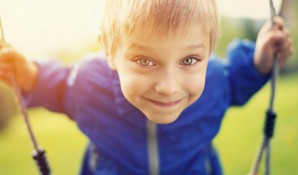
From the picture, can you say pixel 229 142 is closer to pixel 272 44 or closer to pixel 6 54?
pixel 272 44

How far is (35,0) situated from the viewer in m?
1.04

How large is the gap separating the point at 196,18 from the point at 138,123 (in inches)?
14.4

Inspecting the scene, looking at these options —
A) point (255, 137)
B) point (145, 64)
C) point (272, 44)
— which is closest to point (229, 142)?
point (255, 137)

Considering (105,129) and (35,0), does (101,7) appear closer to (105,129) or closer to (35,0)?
(35,0)

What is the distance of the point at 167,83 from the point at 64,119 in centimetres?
259

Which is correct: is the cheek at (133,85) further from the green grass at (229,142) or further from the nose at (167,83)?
the green grass at (229,142)

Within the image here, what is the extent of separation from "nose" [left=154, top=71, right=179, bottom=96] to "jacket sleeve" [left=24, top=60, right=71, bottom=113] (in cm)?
41

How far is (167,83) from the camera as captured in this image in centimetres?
92

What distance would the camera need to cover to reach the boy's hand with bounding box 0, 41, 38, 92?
1.14 m

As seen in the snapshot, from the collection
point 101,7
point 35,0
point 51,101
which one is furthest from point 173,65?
point 51,101

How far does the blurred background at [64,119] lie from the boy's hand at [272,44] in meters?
0.05

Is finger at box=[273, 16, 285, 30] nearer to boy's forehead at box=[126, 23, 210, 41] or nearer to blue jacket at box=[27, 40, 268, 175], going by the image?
blue jacket at box=[27, 40, 268, 175]

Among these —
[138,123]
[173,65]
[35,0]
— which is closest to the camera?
[173,65]

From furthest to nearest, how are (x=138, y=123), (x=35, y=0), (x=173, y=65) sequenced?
(x=138, y=123), (x=35, y=0), (x=173, y=65)
